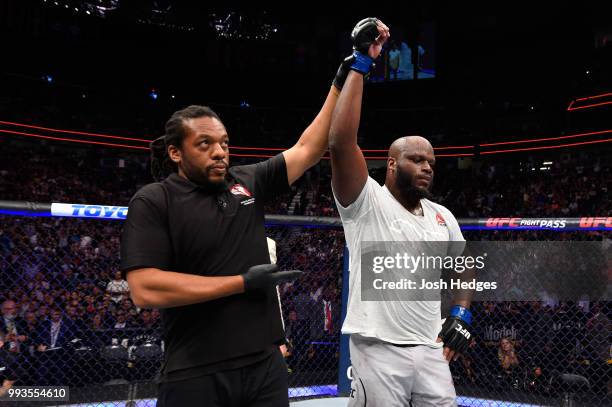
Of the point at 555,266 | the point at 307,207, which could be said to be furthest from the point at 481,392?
the point at 307,207

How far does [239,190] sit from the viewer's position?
197cm

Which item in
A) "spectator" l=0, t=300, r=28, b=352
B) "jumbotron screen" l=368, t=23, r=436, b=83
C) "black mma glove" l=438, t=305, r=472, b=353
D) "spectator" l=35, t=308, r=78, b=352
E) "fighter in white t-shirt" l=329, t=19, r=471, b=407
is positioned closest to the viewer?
"fighter in white t-shirt" l=329, t=19, r=471, b=407

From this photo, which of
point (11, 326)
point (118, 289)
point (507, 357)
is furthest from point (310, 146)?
point (507, 357)

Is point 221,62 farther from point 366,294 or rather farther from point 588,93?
point 366,294

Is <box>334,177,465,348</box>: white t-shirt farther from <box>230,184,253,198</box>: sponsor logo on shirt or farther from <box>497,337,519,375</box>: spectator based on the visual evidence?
<box>497,337,519,375</box>: spectator

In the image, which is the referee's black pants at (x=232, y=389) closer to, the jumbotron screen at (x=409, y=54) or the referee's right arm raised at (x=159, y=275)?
the referee's right arm raised at (x=159, y=275)

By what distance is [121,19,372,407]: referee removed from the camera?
1.70 meters

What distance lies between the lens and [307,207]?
1839 centimetres

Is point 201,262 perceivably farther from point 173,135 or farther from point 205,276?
point 173,135

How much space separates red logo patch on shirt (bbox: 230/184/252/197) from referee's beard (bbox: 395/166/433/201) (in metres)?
0.93

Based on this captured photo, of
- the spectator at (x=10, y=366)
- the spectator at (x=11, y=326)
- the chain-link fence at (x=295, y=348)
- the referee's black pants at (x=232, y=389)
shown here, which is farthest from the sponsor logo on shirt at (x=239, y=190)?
the spectator at (x=11, y=326)

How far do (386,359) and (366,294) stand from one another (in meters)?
0.29

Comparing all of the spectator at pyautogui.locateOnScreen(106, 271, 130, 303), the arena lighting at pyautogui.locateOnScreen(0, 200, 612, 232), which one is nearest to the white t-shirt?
the arena lighting at pyautogui.locateOnScreen(0, 200, 612, 232)

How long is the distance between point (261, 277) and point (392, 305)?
0.90 metres
